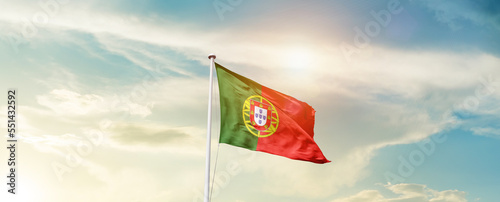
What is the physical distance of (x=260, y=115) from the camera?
1245 centimetres

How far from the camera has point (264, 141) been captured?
12.2m

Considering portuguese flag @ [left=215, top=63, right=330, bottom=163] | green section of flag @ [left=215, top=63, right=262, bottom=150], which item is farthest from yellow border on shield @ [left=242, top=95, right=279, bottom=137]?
green section of flag @ [left=215, top=63, right=262, bottom=150]

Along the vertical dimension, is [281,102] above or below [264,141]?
above

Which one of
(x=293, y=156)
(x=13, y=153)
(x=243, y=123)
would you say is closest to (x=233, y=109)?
(x=243, y=123)

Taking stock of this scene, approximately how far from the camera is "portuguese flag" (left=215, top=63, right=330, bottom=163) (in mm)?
11734

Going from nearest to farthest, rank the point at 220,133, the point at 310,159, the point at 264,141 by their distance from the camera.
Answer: the point at 220,133 < the point at 264,141 < the point at 310,159

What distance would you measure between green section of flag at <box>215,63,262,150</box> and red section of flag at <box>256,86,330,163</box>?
2.41 feet

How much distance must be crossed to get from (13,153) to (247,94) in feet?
25.4

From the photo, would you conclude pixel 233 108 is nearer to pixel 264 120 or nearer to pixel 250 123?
pixel 250 123

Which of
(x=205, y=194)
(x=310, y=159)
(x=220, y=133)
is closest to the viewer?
(x=205, y=194)

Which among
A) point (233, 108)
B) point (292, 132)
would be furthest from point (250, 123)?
point (292, 132)

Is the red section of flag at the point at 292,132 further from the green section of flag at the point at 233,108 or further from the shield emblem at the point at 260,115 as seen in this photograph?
the green section of flag at the point at 233,108

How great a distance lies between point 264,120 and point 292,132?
115 cm

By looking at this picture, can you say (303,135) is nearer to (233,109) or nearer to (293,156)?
(293,156)
